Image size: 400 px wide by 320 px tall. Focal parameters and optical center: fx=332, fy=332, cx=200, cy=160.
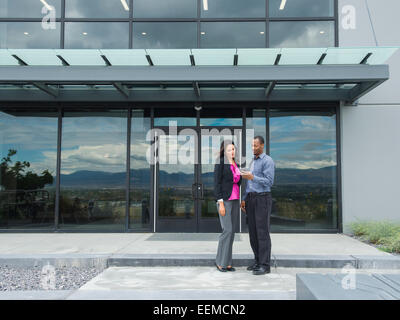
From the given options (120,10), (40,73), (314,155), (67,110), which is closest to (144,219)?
(67,110)

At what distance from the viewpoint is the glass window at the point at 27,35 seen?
7762 millimetres

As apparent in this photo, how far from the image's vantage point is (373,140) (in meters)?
7.45

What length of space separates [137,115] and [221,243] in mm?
4292

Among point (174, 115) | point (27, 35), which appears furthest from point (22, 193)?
point (174, 115)

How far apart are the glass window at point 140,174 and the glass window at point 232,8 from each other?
2.74 m

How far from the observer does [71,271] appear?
4.81 meters

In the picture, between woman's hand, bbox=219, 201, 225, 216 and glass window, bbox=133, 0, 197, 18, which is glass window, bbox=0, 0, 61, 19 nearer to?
glass window, bbox=133, 0, 197, 18

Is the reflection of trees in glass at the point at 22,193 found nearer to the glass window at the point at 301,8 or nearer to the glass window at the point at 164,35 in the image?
the glass window at the point at 164,35

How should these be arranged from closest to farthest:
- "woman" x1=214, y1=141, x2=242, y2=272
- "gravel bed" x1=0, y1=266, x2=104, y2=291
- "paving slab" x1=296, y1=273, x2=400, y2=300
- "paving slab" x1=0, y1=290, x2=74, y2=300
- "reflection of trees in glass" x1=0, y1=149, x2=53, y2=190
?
1. "paving slab" x1=296, y1=273, x2=400, y2=300
2. "paving slab" x1=0, y1=290, x2=74, y2=300
3. "gravel bed" x1=0, y1=266, x2=104, y2=291
4. "woman" x1=214, y1=141, x2=242, y2=272
5. "reflection of trees in glass" x1=0, y1=149, x2=53, y2=190

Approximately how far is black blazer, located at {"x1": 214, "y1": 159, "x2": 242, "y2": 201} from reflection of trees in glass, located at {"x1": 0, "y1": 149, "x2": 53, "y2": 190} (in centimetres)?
485

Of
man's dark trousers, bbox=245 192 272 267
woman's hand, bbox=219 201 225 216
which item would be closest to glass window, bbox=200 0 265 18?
man's dark trousers, bbox=245 192 272 267

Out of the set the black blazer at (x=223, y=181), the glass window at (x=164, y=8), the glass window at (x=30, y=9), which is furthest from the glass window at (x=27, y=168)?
the black blazer at (x=223, y=181)

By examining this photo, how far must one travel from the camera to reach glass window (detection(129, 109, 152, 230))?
24.9 ft
